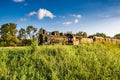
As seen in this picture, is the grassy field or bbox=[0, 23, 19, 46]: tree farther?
bbox=[0, 23, 19, 46]: tree

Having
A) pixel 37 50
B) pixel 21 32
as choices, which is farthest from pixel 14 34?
pixel 37 50

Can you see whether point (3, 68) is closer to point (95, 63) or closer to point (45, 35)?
point (95, 63)

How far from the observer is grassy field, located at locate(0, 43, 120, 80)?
10383 millimetres

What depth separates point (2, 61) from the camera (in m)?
11.7

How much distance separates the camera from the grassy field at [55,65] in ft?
34.1

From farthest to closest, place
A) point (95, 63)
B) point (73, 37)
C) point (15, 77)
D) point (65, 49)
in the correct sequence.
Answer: point (73, 37), point (65, 49), point (95, 63), point (15, 77)

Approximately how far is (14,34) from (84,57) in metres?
33.4

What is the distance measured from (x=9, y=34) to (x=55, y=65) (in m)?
32.6

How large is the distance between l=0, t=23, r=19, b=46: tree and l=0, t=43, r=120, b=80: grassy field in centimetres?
2729

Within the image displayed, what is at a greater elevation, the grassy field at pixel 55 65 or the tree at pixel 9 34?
the tree at pixel 9 34

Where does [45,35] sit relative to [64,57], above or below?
above

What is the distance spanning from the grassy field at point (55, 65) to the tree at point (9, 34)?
89.5 feet

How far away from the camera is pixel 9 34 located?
4272cm

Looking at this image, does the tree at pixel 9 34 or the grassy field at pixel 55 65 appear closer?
the grassy field at pixel 55 65
